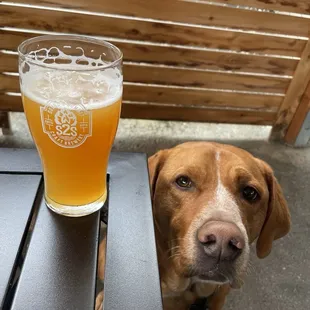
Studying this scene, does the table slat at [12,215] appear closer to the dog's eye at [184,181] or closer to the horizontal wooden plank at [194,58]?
the dog's eye at [184,181]

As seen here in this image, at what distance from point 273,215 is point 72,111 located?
3.09 feet

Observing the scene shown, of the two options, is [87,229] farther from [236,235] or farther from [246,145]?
[246,145]

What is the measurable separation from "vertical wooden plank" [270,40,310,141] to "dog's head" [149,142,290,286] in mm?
1468

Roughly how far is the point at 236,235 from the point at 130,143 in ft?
5.75

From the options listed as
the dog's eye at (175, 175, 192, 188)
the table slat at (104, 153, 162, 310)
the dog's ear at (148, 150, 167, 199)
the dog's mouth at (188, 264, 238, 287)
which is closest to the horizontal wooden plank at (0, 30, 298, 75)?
the dog's ear at (148, 150, 167, 199)

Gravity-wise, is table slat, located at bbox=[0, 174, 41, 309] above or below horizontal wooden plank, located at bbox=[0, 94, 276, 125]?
above

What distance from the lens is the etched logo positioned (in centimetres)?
71

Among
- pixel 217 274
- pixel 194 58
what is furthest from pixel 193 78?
pixel 217 274

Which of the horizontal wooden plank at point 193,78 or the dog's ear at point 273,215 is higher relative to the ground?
the dog's ear at point 273,215

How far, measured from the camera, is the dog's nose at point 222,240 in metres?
0.99

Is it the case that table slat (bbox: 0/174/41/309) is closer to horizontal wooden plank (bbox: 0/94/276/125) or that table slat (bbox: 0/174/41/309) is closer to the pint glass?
the pint glass

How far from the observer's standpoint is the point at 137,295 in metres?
0.69

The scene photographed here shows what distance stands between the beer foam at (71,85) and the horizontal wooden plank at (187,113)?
1836 mm

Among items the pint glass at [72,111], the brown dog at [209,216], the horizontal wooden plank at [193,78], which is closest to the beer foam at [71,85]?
the pint glass at [72,111]
